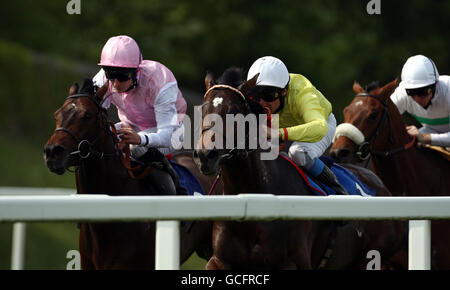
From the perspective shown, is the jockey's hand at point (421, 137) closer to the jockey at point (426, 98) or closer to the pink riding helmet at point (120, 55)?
the jockey at point (426, 98)

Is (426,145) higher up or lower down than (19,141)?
lower down

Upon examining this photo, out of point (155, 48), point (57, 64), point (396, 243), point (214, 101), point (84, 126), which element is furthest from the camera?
point (155, 48)

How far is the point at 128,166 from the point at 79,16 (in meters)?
13.7

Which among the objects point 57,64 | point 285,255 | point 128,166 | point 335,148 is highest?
point 57,64

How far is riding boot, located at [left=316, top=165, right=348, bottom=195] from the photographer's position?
5.14 metres

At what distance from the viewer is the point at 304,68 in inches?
713

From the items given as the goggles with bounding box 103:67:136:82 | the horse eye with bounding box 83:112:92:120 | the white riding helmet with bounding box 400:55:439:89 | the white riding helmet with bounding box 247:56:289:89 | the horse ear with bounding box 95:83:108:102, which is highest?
the white riding helmet with bounding box 400:55:439:89

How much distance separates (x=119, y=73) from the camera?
5.26 m

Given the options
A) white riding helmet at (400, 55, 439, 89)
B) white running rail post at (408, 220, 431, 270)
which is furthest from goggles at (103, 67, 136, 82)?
white running rail post at (408, 220, 431, 270)

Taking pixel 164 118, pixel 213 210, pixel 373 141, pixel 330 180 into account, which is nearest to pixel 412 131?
pixel 373 141

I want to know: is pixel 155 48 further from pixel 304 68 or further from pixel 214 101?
pixel 214 101

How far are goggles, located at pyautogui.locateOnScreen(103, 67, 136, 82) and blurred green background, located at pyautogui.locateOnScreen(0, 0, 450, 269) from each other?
10931mm

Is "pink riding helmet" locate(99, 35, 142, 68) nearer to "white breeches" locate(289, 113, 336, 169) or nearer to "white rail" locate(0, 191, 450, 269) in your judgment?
"white breeches" locate(289, 113, 336, 169)

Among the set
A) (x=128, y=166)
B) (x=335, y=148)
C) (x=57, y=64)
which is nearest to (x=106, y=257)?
(x=128, y=166)
